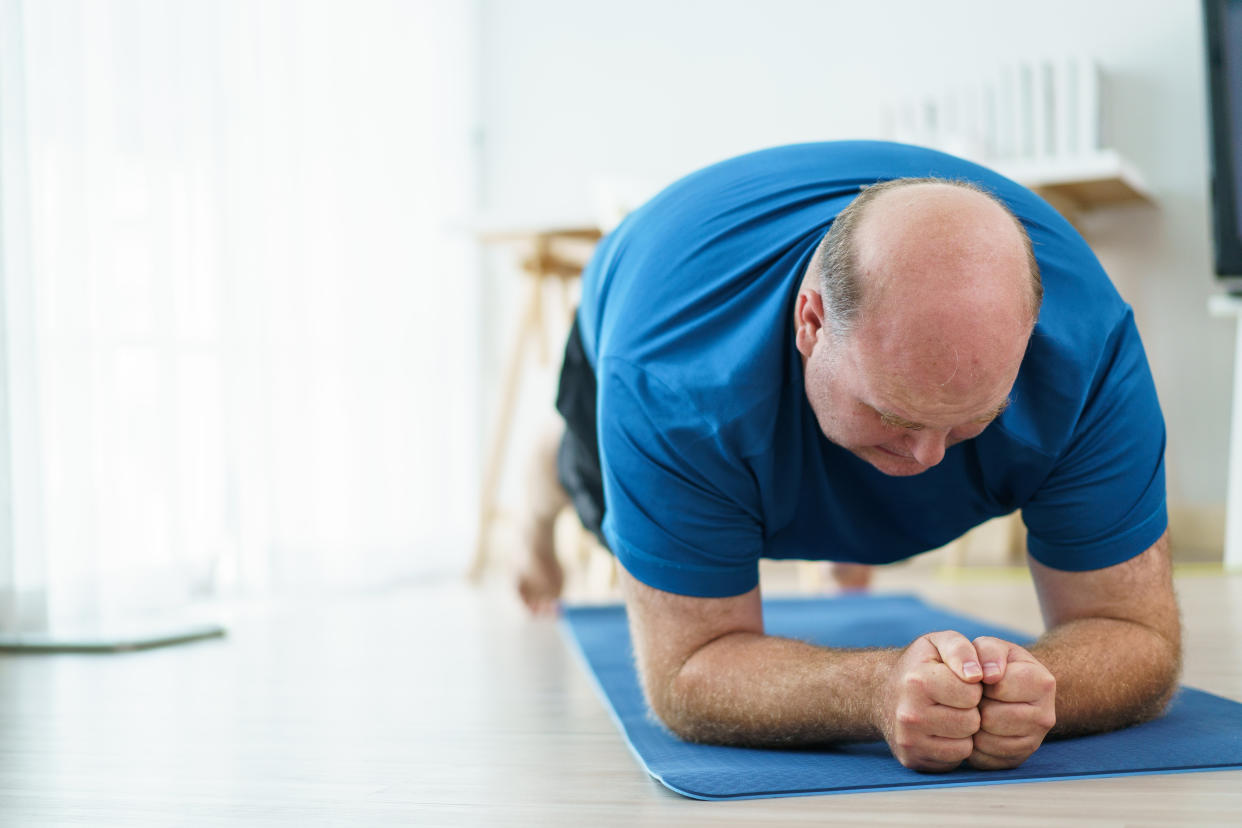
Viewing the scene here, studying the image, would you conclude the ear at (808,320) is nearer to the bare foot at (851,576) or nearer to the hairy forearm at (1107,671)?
the hairy forearm at (1107,671)

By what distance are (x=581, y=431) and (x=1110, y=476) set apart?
25.8 inches

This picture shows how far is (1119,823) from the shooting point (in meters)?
0.73

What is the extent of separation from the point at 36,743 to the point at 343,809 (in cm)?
47

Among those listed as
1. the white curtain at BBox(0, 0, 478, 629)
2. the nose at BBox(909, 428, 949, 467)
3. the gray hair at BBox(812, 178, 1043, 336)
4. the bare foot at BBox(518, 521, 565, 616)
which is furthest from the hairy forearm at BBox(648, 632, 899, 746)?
the white curtain at BBox(0, 0, 478, 629)

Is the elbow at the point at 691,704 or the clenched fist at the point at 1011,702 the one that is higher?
the clenched fist at the point at 1011,702

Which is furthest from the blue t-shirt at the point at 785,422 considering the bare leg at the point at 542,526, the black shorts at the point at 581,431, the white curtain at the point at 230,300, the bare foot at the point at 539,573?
the white curtain at the point at 230,300

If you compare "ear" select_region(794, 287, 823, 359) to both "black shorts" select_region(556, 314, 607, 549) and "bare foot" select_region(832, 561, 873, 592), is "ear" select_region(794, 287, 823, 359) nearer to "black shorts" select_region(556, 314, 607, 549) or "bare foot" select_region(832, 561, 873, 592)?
"black shorts" select_region(556, 314, 607, 549)

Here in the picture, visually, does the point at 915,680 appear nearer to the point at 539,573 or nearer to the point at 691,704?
the point at 691,704

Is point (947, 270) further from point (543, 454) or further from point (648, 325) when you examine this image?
point (543, 454)

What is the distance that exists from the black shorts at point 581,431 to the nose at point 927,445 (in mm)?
562

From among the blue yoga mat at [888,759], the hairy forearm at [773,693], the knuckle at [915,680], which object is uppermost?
the knuckle at [915,680]

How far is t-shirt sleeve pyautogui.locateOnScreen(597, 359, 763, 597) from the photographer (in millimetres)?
959

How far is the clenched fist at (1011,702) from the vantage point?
81 centimetres

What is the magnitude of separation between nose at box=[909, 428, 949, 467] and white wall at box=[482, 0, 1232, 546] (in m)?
1.86
